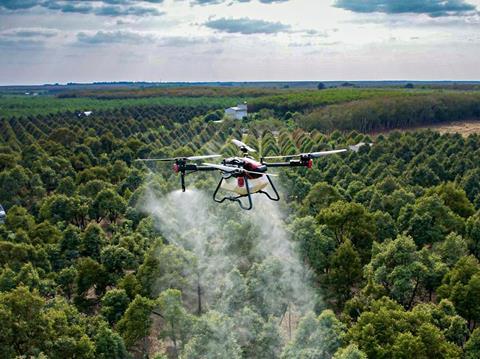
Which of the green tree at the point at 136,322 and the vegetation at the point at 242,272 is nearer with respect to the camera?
the vegetation at the point at 242,272

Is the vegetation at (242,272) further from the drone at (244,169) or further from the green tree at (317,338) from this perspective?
the drone at (244,169)

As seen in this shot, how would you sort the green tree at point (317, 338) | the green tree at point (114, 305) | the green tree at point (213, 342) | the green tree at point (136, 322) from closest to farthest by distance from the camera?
1. the green tree at point (213, 342)
2. the green tree at point (317, 338)
3. the green tree at point (136, 322)
4. the green tree at point (114, 305)

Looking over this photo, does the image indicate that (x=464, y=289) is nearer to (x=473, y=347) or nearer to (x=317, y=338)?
(x=473, y=347)

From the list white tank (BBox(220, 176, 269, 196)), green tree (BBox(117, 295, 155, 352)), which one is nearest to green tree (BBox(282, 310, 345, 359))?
white tank (BBox(220, 176, 269, 196))

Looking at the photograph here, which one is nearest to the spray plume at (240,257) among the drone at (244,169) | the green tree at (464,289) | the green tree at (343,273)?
the green tree at (343,273)

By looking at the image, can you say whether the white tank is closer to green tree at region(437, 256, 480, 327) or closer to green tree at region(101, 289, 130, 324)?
green tree at region(101, 289, 130, 324)

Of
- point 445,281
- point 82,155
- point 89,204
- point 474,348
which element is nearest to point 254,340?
point 474,348

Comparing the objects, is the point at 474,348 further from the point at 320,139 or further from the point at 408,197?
the point at 320,139
